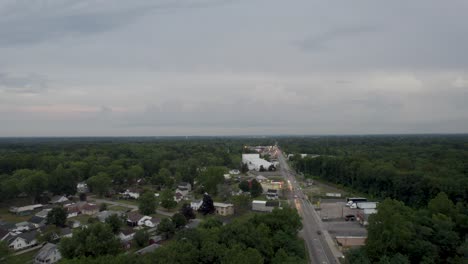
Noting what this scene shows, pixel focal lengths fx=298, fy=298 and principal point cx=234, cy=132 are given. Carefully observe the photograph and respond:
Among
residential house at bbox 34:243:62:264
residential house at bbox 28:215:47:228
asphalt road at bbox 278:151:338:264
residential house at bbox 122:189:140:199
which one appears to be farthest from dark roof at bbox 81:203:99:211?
asphalt road at bbox 278:151:338:264

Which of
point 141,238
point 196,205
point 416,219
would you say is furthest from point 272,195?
point 141,238

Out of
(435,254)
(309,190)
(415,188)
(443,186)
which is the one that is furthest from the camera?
(309,190)

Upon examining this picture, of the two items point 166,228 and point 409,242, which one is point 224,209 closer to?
point 166,228

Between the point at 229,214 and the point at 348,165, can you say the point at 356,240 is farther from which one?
the point at 348,165

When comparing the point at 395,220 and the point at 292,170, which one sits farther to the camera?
the point at 292,170

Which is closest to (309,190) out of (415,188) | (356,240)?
(415,188)

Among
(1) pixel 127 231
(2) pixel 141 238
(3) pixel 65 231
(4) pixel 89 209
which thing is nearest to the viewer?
(2) pixel 141 238

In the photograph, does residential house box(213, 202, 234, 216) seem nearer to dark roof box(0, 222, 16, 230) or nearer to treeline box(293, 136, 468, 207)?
dark roof box(0, 222, 16, 230)
